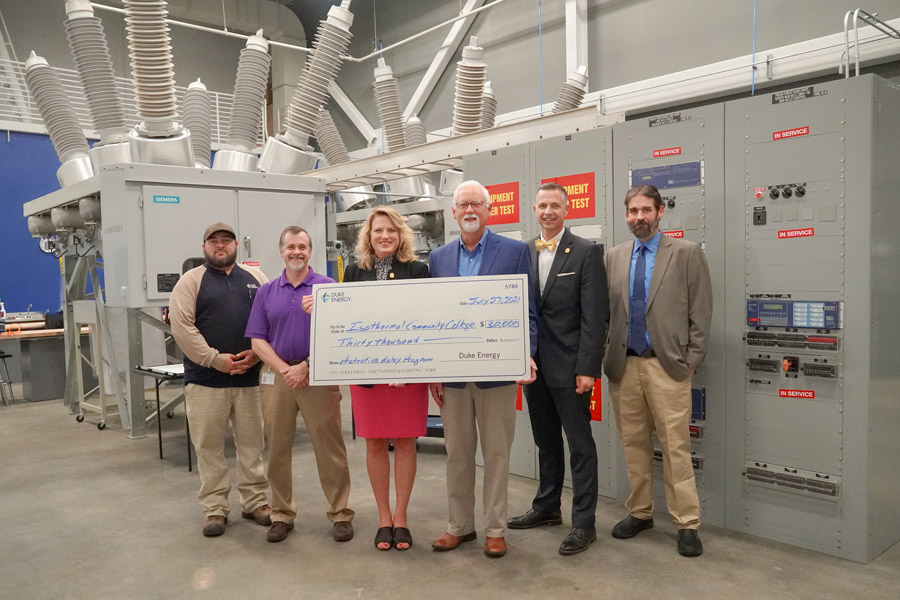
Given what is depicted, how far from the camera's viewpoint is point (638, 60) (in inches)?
295

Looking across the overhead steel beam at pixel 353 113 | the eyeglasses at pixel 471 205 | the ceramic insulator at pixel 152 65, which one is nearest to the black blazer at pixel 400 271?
the eyeglasses at pixel 471 205

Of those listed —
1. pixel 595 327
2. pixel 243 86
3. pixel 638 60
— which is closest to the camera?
pixel 595 327

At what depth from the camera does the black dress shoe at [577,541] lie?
307cm

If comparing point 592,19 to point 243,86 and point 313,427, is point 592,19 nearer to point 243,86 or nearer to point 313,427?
point 243,86

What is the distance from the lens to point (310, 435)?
331cm

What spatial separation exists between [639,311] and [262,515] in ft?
7.70

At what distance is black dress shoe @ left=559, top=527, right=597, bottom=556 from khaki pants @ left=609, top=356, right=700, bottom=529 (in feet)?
1.15

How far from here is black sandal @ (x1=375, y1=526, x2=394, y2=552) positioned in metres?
3.18

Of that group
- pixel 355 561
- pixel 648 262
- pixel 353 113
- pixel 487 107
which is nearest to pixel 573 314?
pixel 648 262

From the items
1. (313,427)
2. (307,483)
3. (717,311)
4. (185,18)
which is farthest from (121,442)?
(185,18)

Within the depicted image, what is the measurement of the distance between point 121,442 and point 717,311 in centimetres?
509

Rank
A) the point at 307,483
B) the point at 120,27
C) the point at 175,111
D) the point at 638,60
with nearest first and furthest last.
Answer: the point at 307,483
the point at 175,111
the point at 638,60
the point at 120,27

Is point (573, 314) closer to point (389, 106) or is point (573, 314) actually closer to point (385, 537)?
point (385, 537)

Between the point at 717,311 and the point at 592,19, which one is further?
the point at 592,19
